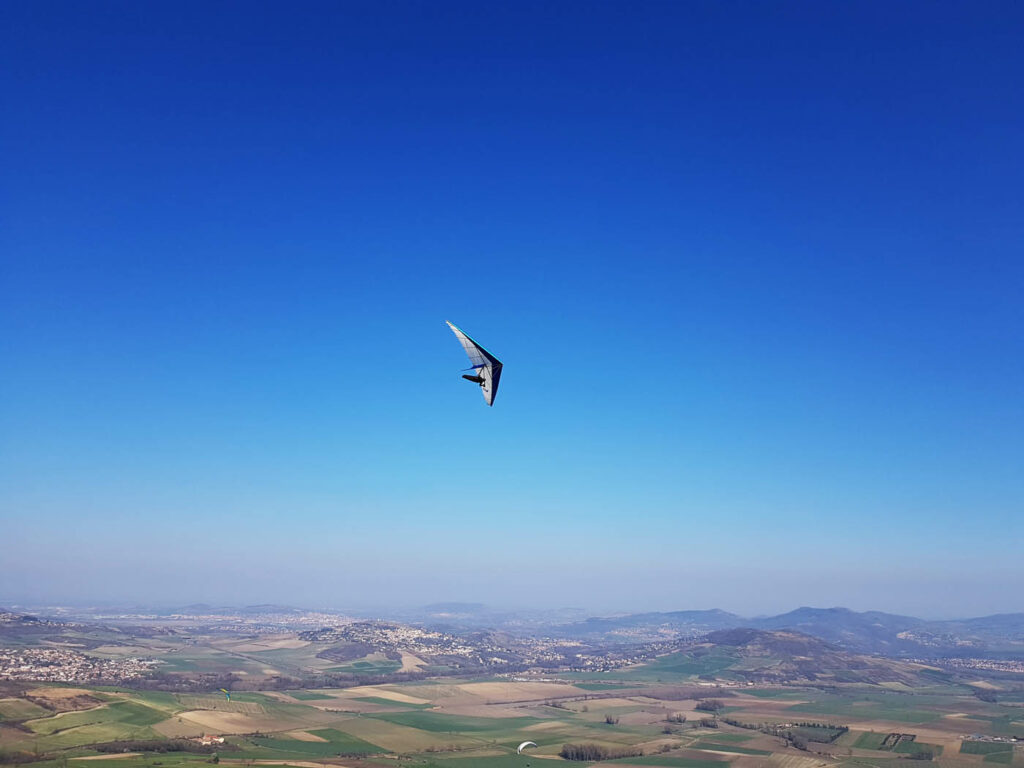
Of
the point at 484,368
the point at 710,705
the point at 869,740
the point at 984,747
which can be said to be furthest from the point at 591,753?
the point at 484,368

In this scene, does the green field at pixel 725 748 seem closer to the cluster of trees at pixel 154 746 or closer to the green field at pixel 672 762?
the green field at pixel 672 762

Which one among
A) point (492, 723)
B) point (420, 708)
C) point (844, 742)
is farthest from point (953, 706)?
point (420, 708)

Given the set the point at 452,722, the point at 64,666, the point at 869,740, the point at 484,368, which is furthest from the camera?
the point at 64,666

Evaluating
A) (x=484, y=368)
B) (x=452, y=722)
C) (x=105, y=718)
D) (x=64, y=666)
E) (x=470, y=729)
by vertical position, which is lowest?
(x=452, y=722)

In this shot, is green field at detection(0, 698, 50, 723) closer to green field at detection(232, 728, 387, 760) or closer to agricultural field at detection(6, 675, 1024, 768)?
agricultural field at detection(6, 675, 1024, 768)

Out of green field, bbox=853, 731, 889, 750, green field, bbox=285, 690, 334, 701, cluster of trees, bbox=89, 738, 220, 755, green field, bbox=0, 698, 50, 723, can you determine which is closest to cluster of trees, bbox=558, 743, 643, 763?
green field, bbox=853, 731, 889, 750

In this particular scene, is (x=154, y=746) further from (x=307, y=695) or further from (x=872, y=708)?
(x=872, y=708)
